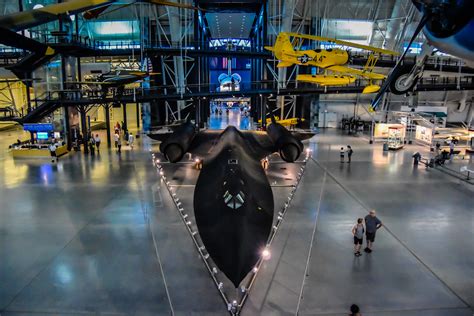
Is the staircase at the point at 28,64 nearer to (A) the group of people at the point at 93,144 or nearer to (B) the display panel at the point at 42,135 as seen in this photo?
(B) the display panel at the point at 42,135

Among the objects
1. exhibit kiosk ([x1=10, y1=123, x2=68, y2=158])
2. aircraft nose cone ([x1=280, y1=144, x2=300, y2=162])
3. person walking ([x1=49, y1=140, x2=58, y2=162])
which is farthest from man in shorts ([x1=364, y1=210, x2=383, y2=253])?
exhibit kiosk ([x1=10, y1=123, x2=68, y2=158])

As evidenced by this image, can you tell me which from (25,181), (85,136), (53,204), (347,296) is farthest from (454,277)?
(85,136)

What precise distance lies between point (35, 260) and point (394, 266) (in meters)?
9.81

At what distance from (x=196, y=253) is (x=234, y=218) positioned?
10.2 ft

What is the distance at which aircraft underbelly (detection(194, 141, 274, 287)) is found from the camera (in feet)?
22.7

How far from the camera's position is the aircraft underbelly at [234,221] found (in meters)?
6.91

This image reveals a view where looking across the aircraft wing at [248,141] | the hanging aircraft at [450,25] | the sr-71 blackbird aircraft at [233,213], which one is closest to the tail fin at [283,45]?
the aircraft wing at [248,141]

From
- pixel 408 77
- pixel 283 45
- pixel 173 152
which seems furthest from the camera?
pixel 283 45

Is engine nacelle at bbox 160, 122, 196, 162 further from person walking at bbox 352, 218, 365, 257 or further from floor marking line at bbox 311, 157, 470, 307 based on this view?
floor marking line at bbox 311, 157, 470, 307

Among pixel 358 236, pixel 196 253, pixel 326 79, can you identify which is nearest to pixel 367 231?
pixel 358 236

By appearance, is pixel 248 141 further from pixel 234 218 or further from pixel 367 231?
pixel 234 218

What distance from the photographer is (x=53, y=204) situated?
47.3 ft

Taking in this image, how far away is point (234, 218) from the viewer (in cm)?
745

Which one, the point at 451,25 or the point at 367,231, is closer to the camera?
the point at 451,25
